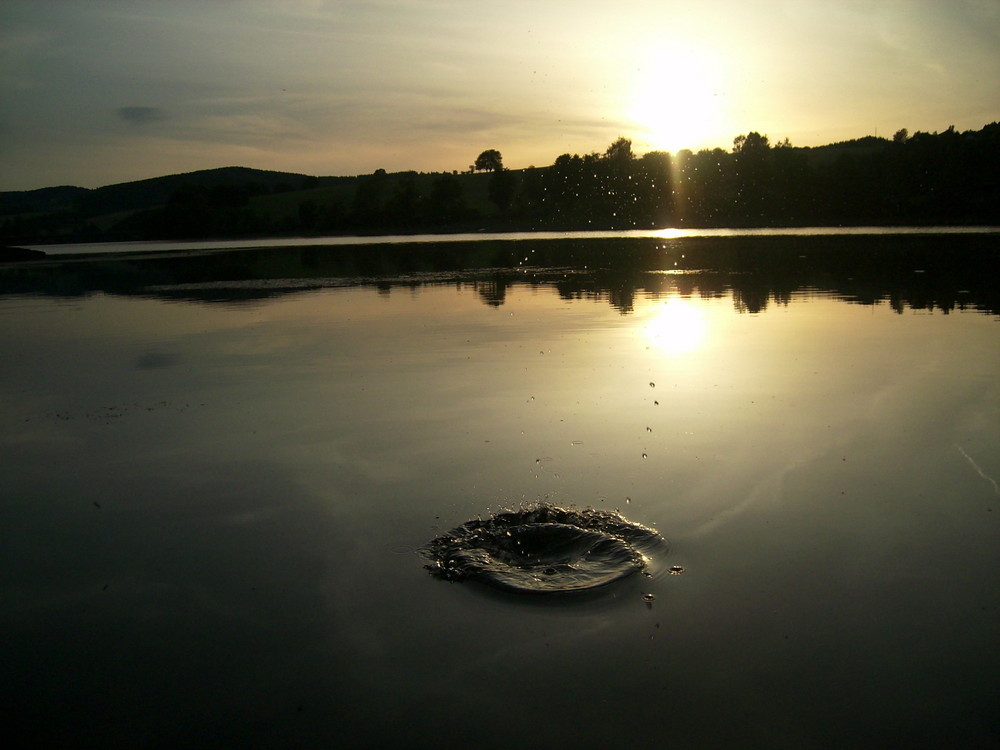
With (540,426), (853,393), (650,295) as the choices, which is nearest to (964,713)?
(540,426)

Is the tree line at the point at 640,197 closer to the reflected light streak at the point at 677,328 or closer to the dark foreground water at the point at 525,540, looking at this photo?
the reflected light streak at the point at 677,328

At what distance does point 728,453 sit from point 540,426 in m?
2.27

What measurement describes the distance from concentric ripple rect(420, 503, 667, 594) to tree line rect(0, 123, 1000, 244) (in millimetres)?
80959

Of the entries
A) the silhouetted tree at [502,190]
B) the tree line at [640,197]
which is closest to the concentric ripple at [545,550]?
the tree line at [640,197]

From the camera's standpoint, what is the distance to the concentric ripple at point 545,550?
6.11 meters

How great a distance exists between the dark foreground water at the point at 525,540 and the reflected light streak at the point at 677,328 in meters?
0.15

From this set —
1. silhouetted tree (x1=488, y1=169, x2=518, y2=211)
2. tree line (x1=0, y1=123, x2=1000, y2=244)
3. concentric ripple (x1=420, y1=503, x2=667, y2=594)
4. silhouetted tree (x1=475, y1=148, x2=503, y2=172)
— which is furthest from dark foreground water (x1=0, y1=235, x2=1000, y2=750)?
silhouetted tree (x1=475, y1=148, x2=503, y2=172)

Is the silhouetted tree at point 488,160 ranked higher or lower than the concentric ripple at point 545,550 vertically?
higher

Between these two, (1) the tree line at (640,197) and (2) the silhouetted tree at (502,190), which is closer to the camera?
(1) the tree line at (640,197)

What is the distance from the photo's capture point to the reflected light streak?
14.6 meters

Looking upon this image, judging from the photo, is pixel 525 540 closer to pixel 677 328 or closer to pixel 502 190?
pixel 677 328

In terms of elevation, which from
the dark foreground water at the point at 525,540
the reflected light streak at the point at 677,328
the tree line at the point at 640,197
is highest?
the tree line at the point at 640,197

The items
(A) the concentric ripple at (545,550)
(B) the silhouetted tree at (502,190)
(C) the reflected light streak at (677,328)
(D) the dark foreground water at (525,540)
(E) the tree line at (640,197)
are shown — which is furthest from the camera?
(B) the silhouetted tree at (502,190)

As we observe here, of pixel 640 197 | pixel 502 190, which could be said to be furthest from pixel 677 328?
pixel 502 190
